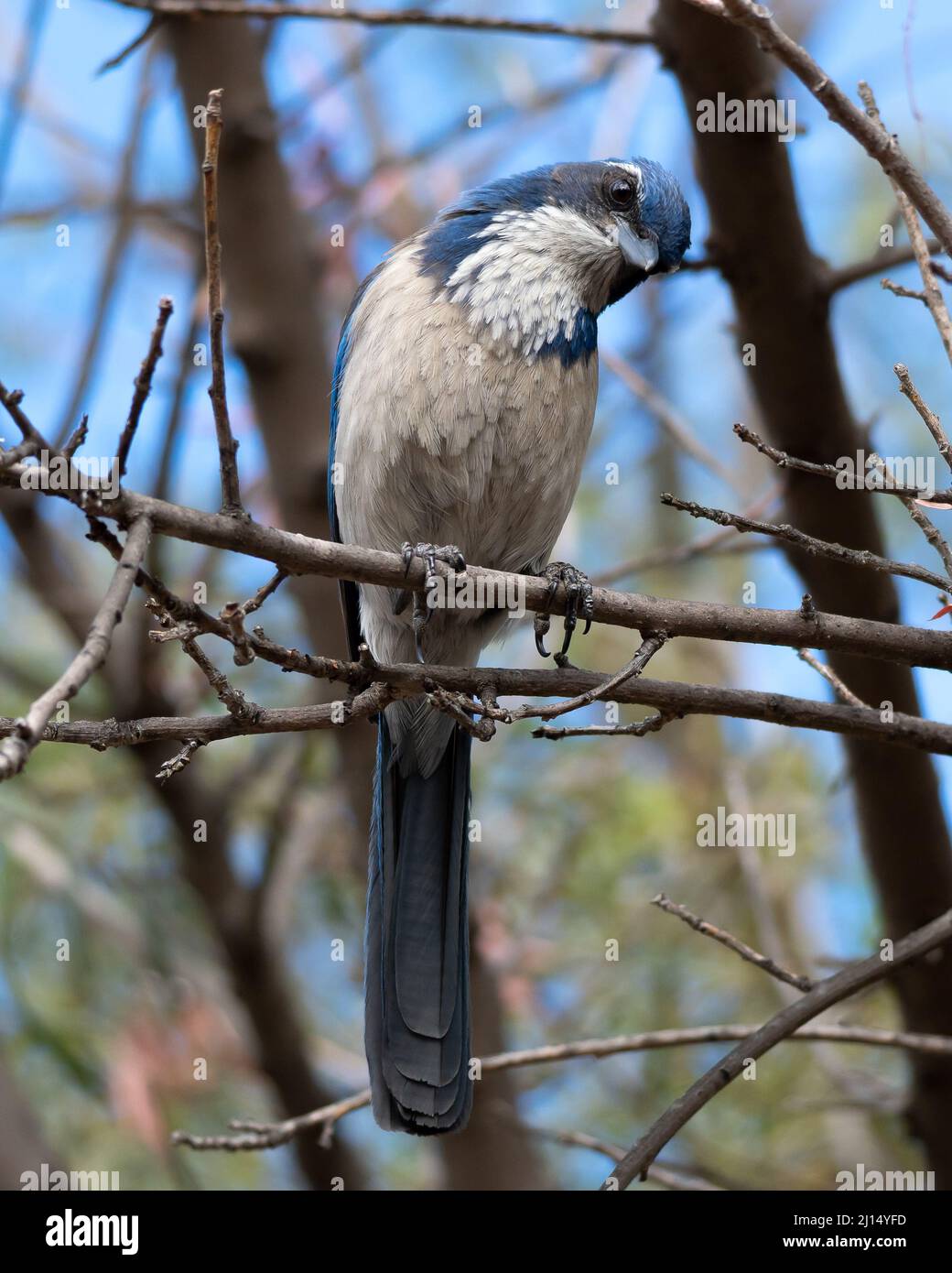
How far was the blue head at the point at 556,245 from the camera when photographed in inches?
154

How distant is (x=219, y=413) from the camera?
2.12 m

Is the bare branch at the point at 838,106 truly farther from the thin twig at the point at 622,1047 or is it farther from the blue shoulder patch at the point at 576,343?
the thin twig at the point at 622,1047

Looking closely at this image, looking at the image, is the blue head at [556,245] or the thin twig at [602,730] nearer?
the thin twig at [602,730]

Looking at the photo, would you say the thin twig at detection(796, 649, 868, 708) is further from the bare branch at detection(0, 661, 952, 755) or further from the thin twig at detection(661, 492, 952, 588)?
the thin twig at detection(661, 492, 952, 588)

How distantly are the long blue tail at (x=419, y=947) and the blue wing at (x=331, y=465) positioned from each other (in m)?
0.43

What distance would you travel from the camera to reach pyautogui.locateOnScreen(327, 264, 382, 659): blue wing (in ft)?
14.5

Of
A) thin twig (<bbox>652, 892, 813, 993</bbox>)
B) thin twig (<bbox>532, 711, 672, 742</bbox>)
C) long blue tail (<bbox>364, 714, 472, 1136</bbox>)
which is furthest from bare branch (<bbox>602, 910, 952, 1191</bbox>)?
long blue tail (<bbox>364, 714, 472, 1136</bbox>)

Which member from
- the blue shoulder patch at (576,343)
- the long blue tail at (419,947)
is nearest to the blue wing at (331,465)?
the long blue tail at (419,947)

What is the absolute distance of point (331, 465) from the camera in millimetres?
4367

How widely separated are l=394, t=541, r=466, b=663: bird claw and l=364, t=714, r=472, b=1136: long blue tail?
0.45m

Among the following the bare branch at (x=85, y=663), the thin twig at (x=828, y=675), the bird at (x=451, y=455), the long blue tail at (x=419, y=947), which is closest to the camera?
the bare branch at (x=85, y=663)
